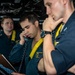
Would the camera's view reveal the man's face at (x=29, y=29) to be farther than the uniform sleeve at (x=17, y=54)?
No

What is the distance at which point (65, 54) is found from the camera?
1460 mm

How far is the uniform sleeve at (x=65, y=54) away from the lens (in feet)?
4.78

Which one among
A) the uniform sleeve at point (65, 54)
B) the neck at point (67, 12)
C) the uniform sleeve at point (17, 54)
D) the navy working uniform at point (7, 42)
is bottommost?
the navy working uniform at point (7, 42)

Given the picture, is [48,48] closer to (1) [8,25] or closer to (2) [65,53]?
(2) [65,53]

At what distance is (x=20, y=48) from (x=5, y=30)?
3.46 ft

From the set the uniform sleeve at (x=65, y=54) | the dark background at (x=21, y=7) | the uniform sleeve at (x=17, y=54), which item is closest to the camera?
the uniform sleeve at (x=65, y=54)

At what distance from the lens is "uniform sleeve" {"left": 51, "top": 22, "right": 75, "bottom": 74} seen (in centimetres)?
146

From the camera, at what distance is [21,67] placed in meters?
3.18

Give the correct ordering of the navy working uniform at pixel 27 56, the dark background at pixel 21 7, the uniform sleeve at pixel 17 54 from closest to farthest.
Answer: the navy working uniform at pixel 27 56, the uniform sleeve at pixel 17 54, the dark background at pixel 21 7

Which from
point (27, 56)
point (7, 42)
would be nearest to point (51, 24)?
point (27, 56)

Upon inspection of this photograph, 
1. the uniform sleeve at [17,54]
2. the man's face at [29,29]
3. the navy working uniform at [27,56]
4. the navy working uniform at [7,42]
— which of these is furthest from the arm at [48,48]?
the navy working uniform at [7,42]

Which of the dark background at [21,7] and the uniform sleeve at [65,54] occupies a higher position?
the uniform sleeve at [65,54]

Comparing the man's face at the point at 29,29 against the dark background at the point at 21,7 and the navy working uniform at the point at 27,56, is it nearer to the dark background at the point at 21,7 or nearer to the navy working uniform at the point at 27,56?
the navy working uniform at the point at 27,56

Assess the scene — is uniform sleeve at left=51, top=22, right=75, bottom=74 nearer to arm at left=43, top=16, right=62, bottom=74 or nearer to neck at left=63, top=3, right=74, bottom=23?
arm at left=43, top=16, right=62, bottom=74
